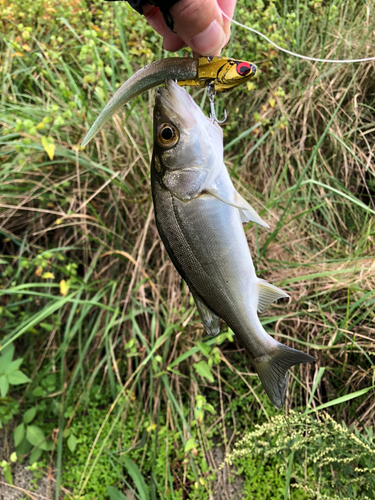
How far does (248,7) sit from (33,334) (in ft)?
11.0

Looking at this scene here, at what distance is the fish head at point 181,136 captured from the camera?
120 cm

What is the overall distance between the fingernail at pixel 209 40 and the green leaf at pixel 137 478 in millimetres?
2295

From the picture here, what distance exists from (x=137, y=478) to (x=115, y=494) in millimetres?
156

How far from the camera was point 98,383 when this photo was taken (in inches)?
103

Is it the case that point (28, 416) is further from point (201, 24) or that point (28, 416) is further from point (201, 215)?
point (201, 24)

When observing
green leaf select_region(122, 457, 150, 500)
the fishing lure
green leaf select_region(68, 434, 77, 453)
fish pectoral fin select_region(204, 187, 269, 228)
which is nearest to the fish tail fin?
fish pectoral fin select_region(204, 187, 269, 228)

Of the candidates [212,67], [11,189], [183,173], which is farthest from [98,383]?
[212,67]

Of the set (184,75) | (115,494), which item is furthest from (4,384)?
(184,75)

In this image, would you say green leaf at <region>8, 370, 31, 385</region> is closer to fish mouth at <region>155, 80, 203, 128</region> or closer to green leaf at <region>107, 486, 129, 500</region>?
green leaf at <region>107, 486, 129, 500</region>

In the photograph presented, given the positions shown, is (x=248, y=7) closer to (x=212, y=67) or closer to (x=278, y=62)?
(x=278, y=62)

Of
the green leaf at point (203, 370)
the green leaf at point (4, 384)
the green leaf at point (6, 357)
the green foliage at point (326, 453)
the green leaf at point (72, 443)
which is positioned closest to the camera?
the green foliage at point (326, 453)

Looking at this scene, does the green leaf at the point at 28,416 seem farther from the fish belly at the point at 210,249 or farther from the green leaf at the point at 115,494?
the fish belly at the point at 210,249

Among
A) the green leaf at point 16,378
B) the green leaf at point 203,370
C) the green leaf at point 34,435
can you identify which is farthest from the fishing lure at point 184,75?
the green leaf at point 34,435

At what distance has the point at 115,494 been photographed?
2.15 m
